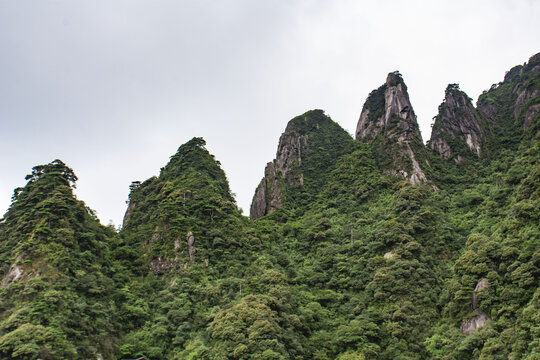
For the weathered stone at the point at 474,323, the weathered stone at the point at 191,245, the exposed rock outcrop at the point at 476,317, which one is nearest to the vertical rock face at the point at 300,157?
the weathered stone at the point at 191,245

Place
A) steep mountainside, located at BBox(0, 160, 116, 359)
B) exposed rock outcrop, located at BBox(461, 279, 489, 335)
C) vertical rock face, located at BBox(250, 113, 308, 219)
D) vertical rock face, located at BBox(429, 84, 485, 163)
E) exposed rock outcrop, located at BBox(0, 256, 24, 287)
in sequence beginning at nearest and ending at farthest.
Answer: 1. steep mountainside, located at BBox(0, 160, 116, 359)
2. exposed rock outcrop, located at BBox(461, 279, 489, 335)
3. exposed rock outcrop, located at BBox(0, 256, 24, 287)
4. vertical rock face, located at BBox(429, 84, 485, 163)
5. vertical rock face, located at BBox(250, 113, 308, 219)

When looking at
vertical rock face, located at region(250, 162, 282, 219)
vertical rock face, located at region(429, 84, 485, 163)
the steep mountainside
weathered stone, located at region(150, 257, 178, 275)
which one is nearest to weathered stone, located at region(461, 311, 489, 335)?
the steep mountainside

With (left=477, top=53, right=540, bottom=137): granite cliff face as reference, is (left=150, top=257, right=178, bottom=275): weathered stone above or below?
below

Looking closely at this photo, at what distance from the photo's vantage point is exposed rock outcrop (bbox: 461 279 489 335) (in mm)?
30719

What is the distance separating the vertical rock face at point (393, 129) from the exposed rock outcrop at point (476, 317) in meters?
32.2

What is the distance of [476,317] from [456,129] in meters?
57.4

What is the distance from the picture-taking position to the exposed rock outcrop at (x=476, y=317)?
3072cm

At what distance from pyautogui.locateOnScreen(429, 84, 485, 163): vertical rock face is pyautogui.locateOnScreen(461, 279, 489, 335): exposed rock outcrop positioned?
4665 cm

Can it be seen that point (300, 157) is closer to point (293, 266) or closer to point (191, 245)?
point (293, 266)

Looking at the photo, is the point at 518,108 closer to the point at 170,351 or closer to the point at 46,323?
the point at 170,351

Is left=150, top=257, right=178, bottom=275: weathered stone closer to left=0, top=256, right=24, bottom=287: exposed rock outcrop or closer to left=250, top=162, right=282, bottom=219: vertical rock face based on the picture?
left=0, top=256, right=24, bottom=287: exposed rock outcrop

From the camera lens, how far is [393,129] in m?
77.4

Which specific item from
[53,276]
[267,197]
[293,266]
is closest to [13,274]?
[53,276]

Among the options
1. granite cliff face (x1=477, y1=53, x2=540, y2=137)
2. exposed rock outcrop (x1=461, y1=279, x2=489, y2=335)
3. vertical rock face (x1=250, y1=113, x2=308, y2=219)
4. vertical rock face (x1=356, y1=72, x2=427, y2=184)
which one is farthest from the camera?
vertical rock face (x1=250, y1=113, x2=308, y2=219)
